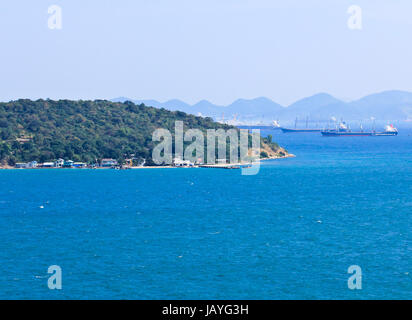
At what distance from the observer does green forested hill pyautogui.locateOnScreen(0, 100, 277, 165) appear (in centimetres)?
14650

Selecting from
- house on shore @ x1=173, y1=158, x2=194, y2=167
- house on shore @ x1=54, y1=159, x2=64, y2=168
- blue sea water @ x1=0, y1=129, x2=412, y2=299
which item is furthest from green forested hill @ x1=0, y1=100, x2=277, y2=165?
blue sea water @ x1=0, y1=129, x2=412, y2=299

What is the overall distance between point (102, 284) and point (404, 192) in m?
62.1

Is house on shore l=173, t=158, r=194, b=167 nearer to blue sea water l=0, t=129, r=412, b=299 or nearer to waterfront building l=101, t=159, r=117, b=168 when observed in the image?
waterfront building l=101, t=159, r=117, b=168

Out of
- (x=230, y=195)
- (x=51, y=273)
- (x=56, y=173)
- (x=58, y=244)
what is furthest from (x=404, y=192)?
(x=56, y=173)

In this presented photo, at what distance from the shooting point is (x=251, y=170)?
133 metres

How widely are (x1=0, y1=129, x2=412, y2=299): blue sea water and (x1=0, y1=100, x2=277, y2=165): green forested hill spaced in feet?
121

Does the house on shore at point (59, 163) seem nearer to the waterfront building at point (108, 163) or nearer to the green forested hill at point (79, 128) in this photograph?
the green forested hill at point (79, 128)

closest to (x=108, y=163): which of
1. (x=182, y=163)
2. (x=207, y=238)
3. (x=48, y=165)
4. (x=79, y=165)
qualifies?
(x=79, y=165)

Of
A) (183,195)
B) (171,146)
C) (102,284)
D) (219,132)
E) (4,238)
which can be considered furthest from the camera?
(219,132)

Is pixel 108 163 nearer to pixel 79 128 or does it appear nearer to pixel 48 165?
pixel 48 165

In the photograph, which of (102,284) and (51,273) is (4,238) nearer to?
(51,273)

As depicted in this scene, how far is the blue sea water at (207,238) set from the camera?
42469mm

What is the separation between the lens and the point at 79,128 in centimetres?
16900
